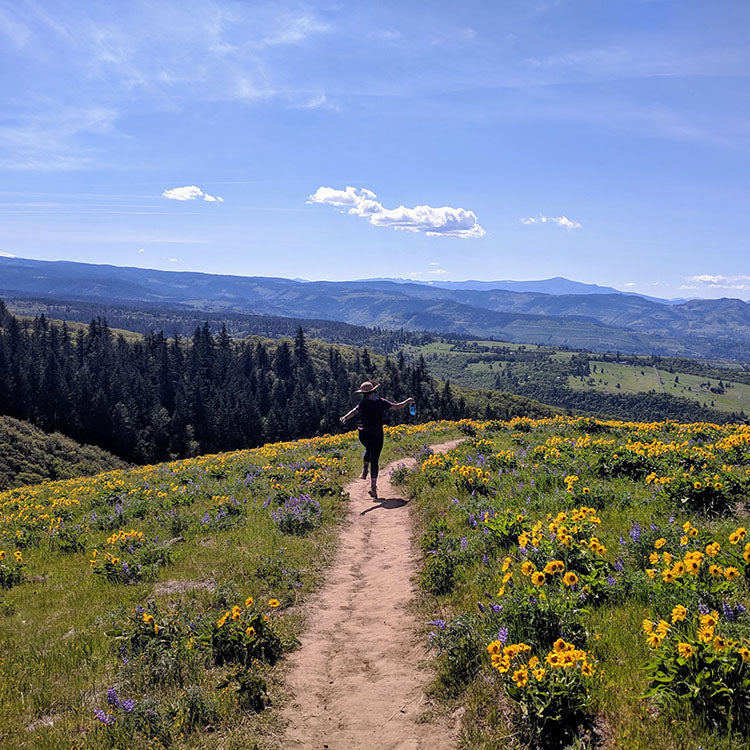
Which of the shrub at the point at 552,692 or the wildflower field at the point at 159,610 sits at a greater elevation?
the shrub at the point at 552,692

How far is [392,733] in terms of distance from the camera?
510 centimetres

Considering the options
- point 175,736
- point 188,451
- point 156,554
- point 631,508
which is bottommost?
point 188,451

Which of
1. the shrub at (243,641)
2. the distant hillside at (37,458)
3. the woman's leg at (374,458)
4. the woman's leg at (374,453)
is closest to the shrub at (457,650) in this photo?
the shrub at (243,641)

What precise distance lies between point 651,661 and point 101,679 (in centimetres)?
658

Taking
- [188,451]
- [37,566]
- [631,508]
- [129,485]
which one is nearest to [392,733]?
[631,508]

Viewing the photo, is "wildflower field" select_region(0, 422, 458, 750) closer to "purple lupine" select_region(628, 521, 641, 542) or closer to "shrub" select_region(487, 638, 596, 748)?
"shrub" select_region(487, 638, 596, 748)

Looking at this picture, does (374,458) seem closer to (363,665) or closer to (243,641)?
(363,665)

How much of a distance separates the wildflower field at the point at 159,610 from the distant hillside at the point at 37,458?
71.8 m

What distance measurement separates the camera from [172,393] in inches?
5266

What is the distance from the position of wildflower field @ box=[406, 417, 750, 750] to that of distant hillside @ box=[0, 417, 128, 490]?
81.3 metres

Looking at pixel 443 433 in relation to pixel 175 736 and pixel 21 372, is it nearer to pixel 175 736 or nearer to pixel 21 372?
pixel 175 736

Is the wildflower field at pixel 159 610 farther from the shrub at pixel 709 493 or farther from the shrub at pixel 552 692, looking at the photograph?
the shrub at pixel 709 493

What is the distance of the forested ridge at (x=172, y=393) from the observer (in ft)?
366

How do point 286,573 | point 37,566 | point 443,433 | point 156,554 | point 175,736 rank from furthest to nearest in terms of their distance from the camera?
point 443,433 → point 37,566 → point 156,554 → point 286,573 → point 175,736
